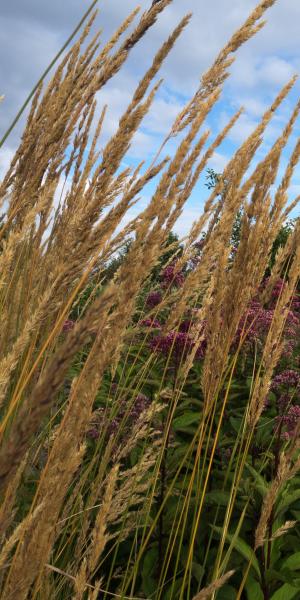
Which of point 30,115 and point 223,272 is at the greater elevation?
point 30,115

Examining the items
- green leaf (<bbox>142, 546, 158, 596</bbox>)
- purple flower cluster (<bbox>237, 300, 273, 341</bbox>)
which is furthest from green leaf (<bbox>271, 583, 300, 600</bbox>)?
purple flower cluster (<bbox>237, 300, 273, 341</bbox>)

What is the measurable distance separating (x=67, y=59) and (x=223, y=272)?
93 cm

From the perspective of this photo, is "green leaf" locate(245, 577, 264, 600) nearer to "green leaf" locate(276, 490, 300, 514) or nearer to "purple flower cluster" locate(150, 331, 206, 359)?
"green leaf" locate(276, 490, 300, 514)

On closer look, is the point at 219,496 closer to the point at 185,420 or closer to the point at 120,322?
the point at 185,420

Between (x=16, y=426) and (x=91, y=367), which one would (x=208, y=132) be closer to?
(x=91, y=367)

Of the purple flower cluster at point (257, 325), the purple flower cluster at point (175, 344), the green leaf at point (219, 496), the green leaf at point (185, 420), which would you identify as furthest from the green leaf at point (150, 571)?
the purple flower cluster at point (257, 325)

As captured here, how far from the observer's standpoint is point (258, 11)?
146 cm

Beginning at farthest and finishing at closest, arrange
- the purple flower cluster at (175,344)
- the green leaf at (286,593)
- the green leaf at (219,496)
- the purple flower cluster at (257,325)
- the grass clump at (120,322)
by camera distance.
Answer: the purple flower cluster at (257,325), the purple flower cluster at (175,344), the green leaf at (219,496), the green leaf at (286,593), the grass clump at (120,322)

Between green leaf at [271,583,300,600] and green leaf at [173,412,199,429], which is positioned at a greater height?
green leaf at [173,412,199,429]

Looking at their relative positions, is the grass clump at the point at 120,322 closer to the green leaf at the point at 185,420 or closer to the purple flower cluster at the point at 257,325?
the green leaf at the point at 185,420

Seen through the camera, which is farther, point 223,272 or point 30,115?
point 30,115

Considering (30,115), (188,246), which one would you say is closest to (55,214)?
(30,115)

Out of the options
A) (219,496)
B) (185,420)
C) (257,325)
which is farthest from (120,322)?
(257,325)

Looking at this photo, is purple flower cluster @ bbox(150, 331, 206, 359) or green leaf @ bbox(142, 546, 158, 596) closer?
green leaf @ bbox(142, 546, 158, 596)
